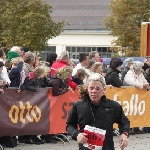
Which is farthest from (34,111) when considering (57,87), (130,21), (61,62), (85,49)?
(85,49)

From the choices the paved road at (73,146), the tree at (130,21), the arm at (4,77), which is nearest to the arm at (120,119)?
the arm at (4,77)

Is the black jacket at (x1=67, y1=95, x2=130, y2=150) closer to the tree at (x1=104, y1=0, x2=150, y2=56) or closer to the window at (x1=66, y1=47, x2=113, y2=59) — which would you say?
the tree at (x1=104, y1=0, x2=150, y2=56)

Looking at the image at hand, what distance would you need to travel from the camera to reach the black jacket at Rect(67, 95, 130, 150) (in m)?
6.32

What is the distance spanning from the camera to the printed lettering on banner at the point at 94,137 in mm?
6207

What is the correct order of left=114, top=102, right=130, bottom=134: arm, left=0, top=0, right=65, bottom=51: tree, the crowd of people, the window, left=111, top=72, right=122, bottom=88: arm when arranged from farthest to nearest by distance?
the window → left=0, top=0, right=65, bottom=51: tree → left=111, top=72, right=122, bottom=88: arm → the crowd of people → left=114, top=102, right=130, bottom=134: arm

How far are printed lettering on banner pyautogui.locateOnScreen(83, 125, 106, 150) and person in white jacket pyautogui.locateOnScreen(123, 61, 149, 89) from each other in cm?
799

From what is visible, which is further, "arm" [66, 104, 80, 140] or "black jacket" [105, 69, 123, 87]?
"black jacket" [105, 69, 123, 87]

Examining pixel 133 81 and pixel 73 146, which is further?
pixel 133 81

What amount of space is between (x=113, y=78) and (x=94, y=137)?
7470mm

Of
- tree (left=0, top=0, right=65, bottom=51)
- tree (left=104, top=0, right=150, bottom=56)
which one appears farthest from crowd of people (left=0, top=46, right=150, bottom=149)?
tree (left=104, top=0, right=150, bottom=56)

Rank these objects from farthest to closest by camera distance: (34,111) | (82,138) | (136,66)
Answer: (136,66), (34,111), (82,138)

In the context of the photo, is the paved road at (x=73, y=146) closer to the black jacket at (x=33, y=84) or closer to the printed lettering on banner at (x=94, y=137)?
the black jacket at (x=33, y=84)

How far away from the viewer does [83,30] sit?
6681cm

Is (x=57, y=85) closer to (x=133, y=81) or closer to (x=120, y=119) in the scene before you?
(x=133, y=81)
